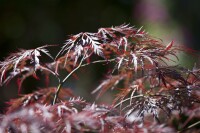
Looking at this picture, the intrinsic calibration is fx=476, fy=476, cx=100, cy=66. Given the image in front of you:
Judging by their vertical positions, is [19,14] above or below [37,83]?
above

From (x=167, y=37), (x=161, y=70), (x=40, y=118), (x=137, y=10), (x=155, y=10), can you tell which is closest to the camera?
(x=40, y=118)

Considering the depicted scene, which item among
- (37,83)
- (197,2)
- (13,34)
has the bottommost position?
(37,83)

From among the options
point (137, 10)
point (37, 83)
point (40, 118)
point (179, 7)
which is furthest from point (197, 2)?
point (40, 118)

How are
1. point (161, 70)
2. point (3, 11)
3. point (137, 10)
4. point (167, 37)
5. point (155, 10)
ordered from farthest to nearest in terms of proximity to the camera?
point (3, 11)
point (137, 10)
point (155, 10)
point (167, 37)
point (161, 70)

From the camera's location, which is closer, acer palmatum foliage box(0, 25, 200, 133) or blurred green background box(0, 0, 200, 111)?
acer palmatum foliage box(0, 25, 200, 133)

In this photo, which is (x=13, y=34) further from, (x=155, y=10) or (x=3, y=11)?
(x=155, y=10)

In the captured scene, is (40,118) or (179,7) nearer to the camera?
(40,118)

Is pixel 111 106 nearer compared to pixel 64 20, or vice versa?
pixel 111 106

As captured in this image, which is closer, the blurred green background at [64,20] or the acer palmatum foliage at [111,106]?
the acer palmatum foliage at [111,106]
